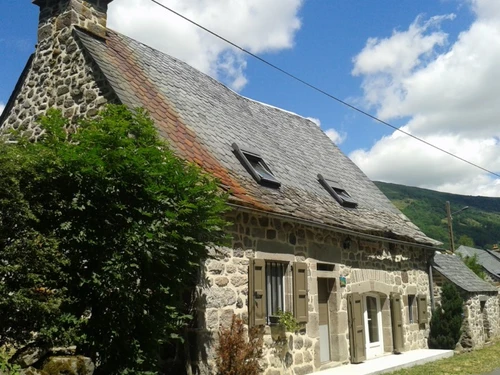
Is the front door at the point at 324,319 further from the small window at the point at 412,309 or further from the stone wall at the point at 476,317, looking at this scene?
the stone wall at the point at 476,317

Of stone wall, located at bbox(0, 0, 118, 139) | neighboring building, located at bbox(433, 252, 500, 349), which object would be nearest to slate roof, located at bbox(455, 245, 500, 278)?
neighboring building, located at bbox(433, 252, 500, 349)

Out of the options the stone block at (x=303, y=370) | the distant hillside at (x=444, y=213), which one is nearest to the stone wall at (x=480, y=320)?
the stone block at (x=303, y=370)

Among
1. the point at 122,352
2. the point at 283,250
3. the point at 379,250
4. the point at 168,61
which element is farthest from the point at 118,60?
the point at 379,250

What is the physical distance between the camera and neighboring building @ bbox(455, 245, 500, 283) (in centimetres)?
3516

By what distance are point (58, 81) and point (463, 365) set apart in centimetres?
1015

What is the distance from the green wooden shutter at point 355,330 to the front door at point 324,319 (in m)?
0.51

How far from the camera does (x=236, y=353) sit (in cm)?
722

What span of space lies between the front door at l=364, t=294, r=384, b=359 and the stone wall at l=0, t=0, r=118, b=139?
295 inches

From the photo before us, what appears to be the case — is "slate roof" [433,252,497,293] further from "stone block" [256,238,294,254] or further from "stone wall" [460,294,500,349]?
"stone block" [256,238,294,254]

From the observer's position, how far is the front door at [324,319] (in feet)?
33.3

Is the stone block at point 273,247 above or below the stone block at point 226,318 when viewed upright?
above

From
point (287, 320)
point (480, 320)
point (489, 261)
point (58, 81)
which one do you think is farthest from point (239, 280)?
point (489, 261)

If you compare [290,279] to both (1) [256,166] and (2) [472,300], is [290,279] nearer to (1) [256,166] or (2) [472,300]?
(1) [256,166]

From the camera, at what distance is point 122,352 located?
5.57 meters
